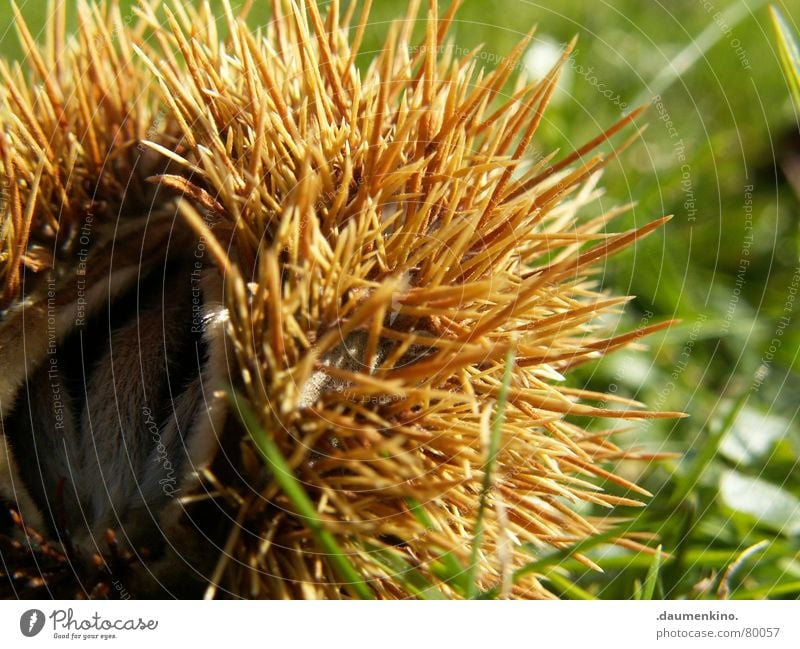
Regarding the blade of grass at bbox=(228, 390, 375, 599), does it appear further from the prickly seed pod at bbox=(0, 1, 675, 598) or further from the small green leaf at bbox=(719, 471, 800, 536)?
the small green leaf at bbox=(719, 471, 800, 536)

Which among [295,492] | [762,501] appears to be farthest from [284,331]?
[762,501]

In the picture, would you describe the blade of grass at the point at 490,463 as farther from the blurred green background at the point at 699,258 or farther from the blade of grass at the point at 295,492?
the blurred green background at the point at 699,258

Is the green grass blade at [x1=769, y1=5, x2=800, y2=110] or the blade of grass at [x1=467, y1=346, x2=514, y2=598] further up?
the green grass blade at [x1=769, y1=5, x2=800, y2=110]

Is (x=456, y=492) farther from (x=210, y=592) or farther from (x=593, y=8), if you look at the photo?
(x=593, y=8)
